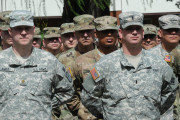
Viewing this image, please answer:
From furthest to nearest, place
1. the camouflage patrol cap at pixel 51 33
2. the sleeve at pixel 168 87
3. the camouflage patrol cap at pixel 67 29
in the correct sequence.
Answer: the camouflage patrol cap at pixel 51 33
the camouflage patrol cap at pixel 67 29
the sleeve at pixel 168 87

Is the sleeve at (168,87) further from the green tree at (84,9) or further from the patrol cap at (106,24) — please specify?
the green tree at (84,9)

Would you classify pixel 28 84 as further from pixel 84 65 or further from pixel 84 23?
pixel 84 23

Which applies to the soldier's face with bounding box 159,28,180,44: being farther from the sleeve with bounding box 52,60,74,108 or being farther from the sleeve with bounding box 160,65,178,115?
the sleeve with bounding box 52,60,74,108

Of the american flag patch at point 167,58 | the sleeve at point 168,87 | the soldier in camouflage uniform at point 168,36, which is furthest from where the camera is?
the soldier in camouflage uniform at point 168,36

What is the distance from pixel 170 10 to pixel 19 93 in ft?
59.4

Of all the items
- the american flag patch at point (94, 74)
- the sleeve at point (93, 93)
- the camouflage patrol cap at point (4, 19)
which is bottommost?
the sleeve at point (93, 93)

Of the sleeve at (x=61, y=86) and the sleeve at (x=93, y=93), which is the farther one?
the sleeve at (x=61, y=86)

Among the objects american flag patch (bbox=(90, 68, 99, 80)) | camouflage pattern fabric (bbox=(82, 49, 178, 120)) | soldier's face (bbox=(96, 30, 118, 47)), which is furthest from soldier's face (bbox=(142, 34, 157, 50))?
american flag patch (bbox=(90, 68, 99, 80))

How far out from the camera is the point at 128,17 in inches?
225

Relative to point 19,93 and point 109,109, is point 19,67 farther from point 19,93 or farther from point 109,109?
point 109,109

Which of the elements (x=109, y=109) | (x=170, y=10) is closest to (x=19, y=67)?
(x=109, y=109)

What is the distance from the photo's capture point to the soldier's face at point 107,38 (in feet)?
23.5

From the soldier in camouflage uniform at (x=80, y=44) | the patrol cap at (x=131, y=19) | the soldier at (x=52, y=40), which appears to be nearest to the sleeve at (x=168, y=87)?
the patrol cap at (x=131, y=19)

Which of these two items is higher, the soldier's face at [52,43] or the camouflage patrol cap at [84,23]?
the camouflage patrol cap at [84,23]
